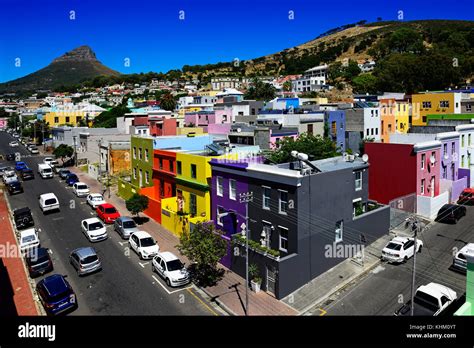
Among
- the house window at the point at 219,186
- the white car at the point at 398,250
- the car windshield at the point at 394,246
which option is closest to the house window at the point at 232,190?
the house window at the point at 219,186

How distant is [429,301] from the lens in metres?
19.2

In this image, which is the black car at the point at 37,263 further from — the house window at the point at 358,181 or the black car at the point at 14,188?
the black car at the point at 14,188

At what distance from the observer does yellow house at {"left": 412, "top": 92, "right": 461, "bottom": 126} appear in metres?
59.9

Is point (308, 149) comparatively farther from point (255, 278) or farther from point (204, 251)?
point (204, 251)

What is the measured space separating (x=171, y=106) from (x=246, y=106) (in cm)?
3824

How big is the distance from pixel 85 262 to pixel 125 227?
720 centimetres

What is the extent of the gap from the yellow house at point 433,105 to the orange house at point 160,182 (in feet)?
146

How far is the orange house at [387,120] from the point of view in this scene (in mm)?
54062

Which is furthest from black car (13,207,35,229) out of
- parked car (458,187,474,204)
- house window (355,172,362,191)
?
parked car (458,187,474,204)

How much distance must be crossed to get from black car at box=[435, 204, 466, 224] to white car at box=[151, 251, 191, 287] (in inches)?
916

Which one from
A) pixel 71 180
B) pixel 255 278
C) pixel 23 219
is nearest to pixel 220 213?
pixel 255 278

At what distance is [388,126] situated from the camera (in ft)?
181
